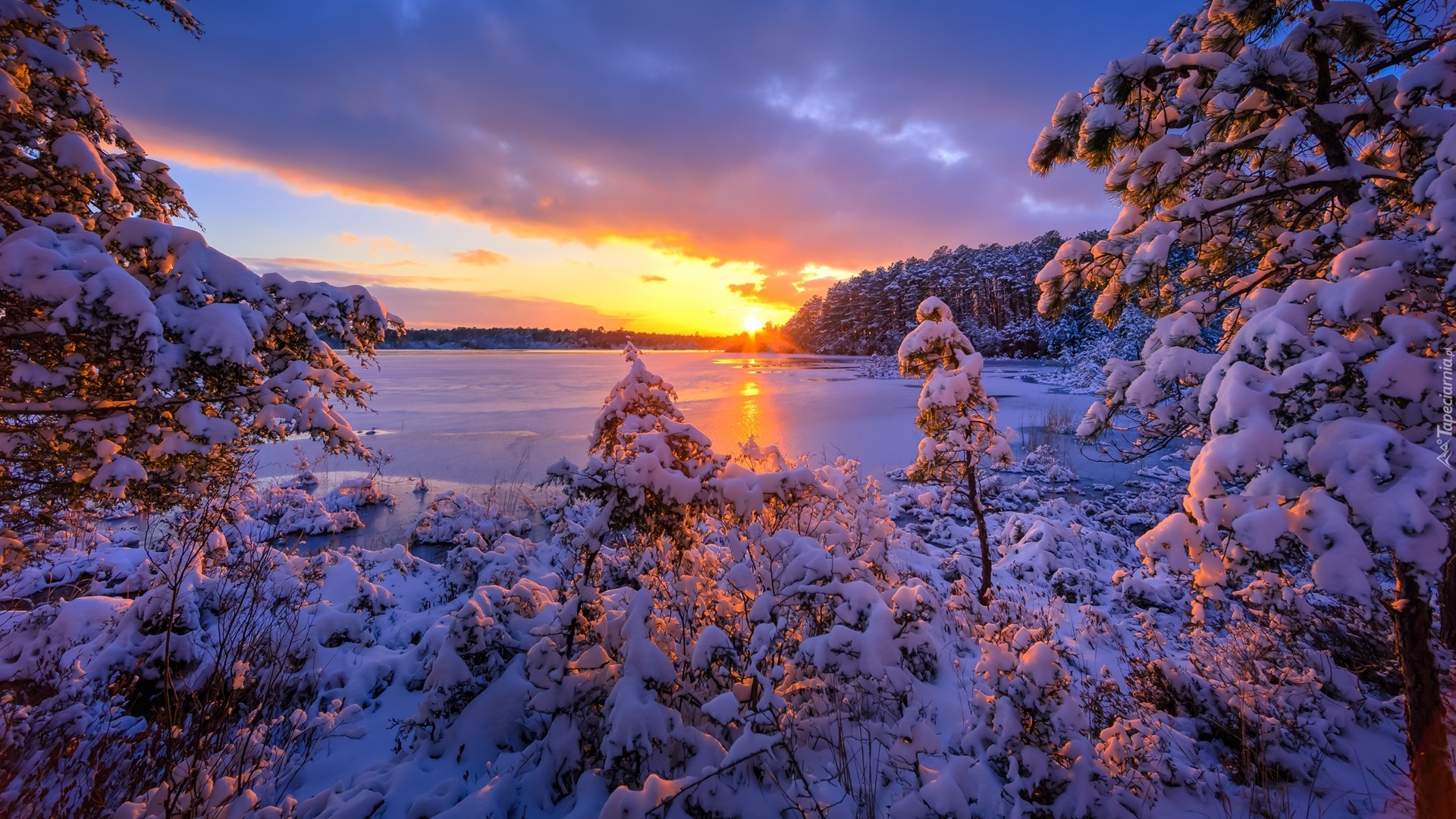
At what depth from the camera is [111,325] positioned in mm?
3451

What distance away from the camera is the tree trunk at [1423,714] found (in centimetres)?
264

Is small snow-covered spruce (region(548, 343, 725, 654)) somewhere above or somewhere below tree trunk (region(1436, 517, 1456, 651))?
above

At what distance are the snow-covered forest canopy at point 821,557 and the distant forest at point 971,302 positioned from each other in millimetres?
47138

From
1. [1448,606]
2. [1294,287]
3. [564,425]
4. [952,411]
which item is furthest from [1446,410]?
[564,425]

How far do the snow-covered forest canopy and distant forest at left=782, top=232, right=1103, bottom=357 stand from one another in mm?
47138

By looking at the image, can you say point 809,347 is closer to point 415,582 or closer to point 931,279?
point 931,279

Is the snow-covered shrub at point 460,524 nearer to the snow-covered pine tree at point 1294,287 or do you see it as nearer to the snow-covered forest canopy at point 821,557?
the snow-covered forest canopy at point 821,557

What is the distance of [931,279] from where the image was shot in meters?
68.1

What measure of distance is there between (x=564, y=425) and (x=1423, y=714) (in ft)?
70.4

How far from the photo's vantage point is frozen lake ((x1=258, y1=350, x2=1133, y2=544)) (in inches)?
559

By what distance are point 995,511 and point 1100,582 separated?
13.7 feet

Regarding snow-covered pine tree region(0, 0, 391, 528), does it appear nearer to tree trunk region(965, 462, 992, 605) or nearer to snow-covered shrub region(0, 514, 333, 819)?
snow-covered shrub region(0, 514, 333, 819)

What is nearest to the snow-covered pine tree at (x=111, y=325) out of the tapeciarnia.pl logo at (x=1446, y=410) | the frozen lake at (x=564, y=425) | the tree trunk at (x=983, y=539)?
the frozen lake at (x=564, y=425)

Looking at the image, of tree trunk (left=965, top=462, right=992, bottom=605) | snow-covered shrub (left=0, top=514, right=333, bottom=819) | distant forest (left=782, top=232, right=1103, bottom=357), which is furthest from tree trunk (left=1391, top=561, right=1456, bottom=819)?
distant forest (left=782, top=232, right=1103, bottom=357)
